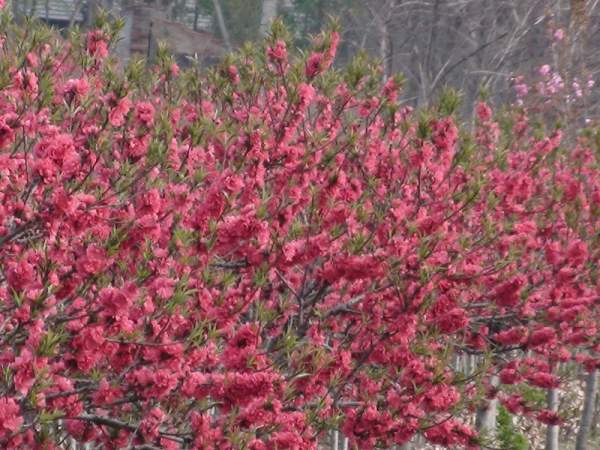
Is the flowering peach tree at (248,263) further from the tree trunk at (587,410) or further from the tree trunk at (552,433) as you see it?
the tree trunk at (552,433)

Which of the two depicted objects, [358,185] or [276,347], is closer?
[276,347]

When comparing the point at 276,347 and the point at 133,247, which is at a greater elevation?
the point at 133,247

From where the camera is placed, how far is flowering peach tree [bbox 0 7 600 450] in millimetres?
5309

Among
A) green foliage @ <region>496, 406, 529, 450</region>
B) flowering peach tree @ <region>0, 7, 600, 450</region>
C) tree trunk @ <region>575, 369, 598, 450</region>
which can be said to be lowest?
green foliage @ <region>496, 406, 529, 450</region>

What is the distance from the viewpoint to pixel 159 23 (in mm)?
37344

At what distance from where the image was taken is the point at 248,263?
657cm

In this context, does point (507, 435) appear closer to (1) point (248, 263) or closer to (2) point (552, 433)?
(2) point (552, 433)

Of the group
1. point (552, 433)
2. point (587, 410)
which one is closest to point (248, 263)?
point (587, 410)

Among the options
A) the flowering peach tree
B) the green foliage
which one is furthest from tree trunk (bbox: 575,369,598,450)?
the flowering peach tree

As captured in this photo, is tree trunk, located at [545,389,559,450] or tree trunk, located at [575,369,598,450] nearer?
tree trunk, located at [575,369,598,450]

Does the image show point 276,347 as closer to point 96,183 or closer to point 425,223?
point 96,183

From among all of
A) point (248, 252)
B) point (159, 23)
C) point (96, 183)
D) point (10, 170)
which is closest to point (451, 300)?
point (248, 252)

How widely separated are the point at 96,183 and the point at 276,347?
1121 mm

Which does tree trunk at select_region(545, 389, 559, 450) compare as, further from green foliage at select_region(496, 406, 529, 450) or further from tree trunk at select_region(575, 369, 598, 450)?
tree trunk at select_region(575, 369, 598, 450)
